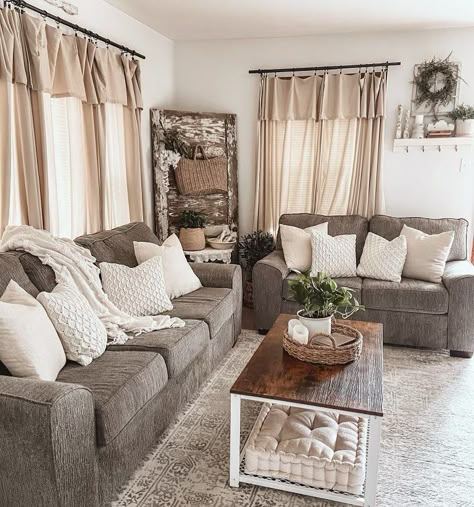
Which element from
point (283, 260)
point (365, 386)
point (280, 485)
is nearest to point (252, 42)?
point (283, 260)

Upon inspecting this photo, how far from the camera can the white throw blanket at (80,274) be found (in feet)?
8.29

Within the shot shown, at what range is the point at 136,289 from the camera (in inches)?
114

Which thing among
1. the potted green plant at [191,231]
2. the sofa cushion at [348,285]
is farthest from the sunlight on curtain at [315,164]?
the sofa cushion at [348,285]

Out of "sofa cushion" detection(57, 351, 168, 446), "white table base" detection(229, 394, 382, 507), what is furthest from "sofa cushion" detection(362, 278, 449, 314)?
"sofa cushion" detection(57, 351, 168, 446)

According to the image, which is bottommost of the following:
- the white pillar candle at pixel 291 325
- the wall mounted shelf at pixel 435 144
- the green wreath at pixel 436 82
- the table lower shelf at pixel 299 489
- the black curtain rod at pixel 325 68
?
the table lower shelf at pixel 299 489

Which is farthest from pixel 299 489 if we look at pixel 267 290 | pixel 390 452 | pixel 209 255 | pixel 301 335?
pixel 209 255

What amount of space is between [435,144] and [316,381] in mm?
2982

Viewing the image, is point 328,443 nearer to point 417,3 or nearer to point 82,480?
point 82,480

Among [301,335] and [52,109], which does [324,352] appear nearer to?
[301,335]

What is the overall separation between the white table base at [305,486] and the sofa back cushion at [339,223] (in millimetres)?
2403

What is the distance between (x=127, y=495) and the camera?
2006 mm

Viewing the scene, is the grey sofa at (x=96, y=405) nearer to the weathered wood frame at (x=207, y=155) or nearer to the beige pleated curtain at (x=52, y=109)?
the beige pleated curtain at (x=52, y=109)

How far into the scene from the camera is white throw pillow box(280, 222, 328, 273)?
3.96 meters

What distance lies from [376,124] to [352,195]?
0.69 meters
